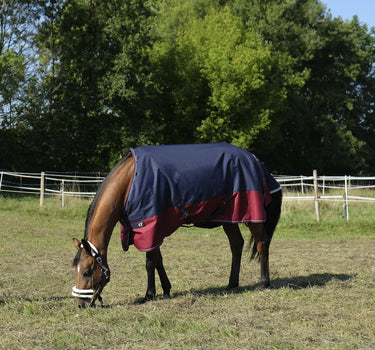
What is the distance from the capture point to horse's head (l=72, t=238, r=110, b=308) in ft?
17.2

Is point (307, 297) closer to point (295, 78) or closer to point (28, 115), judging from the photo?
point (28, 115)

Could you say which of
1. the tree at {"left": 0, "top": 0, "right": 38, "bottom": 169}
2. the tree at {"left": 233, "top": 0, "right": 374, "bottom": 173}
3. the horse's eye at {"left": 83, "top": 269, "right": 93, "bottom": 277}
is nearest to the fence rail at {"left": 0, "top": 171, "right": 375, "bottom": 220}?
the tree at {"left": 0, "top": 0, "right": 38, "bottom": 169}

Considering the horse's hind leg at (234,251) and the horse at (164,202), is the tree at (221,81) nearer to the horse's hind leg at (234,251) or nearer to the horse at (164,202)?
the horse's hind leg at (234,251)

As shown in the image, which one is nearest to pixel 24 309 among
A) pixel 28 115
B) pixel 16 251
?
pixel 16 251

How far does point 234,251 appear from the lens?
6.57 meters

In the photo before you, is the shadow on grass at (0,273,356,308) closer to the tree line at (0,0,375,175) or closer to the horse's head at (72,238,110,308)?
the horse's head at (72,238,110,308)

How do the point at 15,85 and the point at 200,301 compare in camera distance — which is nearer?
the point at 200,301

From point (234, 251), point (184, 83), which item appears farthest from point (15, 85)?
point (234, 251)

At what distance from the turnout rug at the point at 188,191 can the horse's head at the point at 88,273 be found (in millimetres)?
454

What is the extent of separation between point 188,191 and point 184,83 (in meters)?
26.9

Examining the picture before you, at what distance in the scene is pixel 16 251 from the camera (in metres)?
9.69

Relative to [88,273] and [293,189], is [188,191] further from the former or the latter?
[293,189]

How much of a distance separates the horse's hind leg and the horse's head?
5.80 feet

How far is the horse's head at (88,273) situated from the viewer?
524 centimetres
